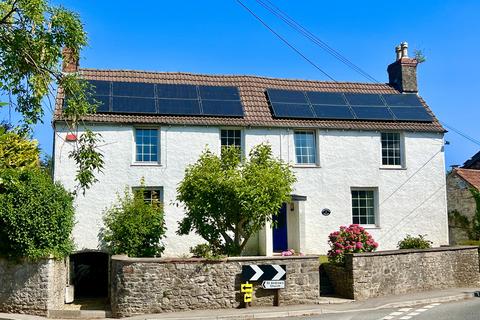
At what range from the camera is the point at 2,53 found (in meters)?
11.5

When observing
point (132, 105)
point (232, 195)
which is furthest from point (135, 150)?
point (232, 195)

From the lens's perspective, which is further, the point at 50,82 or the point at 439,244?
the point at 439,244

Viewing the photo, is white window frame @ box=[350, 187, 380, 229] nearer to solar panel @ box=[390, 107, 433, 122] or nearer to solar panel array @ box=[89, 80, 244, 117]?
solar panel @ box=[390, 107, 433, 122]

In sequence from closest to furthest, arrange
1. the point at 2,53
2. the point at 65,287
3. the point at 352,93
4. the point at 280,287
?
the point at 2,53 → the point at 280,287 → the point at 65,287 → the point at 352,93

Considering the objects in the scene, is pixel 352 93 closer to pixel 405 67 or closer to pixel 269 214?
pixel 405 67

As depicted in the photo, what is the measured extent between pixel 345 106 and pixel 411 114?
3119 millimetres

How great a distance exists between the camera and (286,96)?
24125mm

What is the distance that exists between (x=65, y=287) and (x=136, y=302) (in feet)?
11.2

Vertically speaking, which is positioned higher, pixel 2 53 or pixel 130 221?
pixel 2 53

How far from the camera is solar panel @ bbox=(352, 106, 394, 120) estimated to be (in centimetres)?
2377

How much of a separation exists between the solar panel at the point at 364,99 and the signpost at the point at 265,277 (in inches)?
449

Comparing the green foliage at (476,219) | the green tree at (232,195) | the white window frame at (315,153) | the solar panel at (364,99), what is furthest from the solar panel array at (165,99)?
the green foliage at (476,219)

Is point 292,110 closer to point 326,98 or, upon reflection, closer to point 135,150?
point 326,98

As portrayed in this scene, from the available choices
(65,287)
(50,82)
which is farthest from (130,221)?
(50,82)
